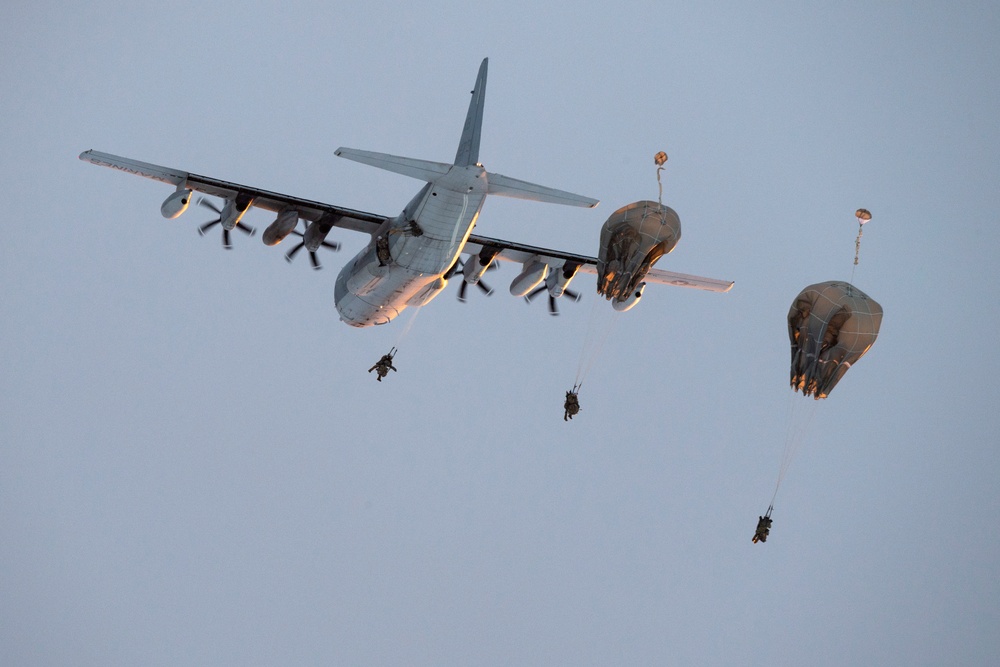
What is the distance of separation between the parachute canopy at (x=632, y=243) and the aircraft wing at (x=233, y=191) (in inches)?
432

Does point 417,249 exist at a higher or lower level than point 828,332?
higher

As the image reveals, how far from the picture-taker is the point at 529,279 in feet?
157

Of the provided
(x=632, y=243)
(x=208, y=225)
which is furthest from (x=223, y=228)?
(x=632, y=243)

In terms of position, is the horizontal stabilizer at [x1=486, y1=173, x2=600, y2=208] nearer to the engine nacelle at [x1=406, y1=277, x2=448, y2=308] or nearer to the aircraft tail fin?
the aircraft tail fin

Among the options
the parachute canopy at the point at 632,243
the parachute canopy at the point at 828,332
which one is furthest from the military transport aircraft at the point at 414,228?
the parachute canopy at the point at 828,332

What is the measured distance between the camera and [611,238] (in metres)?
37.7

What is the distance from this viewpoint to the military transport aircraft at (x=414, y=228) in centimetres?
3831

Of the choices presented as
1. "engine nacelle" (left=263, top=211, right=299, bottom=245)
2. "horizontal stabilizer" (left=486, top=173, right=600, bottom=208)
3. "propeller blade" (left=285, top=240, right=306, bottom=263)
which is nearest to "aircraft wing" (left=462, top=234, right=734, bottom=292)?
"propeller blade" (left=285, top=240, right=306, bottom=263)

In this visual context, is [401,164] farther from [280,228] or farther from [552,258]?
[552,258]

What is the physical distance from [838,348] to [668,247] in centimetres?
614

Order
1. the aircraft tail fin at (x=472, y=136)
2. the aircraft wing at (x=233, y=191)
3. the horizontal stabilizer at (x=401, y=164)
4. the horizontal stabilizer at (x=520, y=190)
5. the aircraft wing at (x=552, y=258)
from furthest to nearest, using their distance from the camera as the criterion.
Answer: the aircraft wing at (x=552, y=258) → the aircraft wing at (x=233, y=191) → the aircraft tail fin at (x=472, y=136) → the horizontal stabilizer at (x=520, y=190) → the horizontal stabilizer at (x=401, y=164)

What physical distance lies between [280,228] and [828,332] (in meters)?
20.7

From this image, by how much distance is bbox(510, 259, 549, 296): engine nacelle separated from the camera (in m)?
47.8

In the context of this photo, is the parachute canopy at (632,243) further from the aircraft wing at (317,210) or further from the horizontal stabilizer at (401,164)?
the aircraft wing at (317,210)
